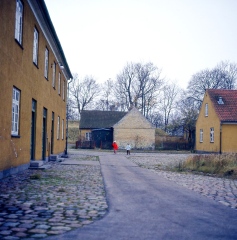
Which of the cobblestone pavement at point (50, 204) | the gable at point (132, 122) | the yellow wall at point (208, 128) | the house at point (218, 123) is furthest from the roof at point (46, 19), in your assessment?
the gable at point (132, 122)

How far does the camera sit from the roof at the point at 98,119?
56719 mm

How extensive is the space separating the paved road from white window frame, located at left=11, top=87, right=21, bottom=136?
208 inches

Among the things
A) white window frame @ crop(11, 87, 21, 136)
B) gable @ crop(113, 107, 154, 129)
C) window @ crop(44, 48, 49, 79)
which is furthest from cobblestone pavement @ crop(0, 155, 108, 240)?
gable @ crop(113, 107, 154, 129)

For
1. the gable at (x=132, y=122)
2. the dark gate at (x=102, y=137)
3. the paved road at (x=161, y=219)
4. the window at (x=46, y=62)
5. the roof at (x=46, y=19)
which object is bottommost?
the paved road at (x=161, y=219)

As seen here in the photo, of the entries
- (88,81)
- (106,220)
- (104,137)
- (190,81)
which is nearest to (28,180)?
(106,220)

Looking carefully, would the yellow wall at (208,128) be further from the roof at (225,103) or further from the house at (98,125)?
the house at (98,125)

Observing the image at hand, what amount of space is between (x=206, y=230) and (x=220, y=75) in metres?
54.7

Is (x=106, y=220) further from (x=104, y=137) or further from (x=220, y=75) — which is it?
(x=220, y=75)

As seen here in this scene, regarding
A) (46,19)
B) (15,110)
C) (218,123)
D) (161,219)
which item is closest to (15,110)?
(15,110)

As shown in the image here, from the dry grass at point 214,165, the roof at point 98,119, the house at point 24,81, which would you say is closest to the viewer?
the house at point 24,81

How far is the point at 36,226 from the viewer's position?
5.15 metres

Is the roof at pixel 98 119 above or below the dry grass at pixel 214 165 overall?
above

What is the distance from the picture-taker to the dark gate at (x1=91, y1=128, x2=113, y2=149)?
50.6 m

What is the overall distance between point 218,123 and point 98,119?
86.0 ft
